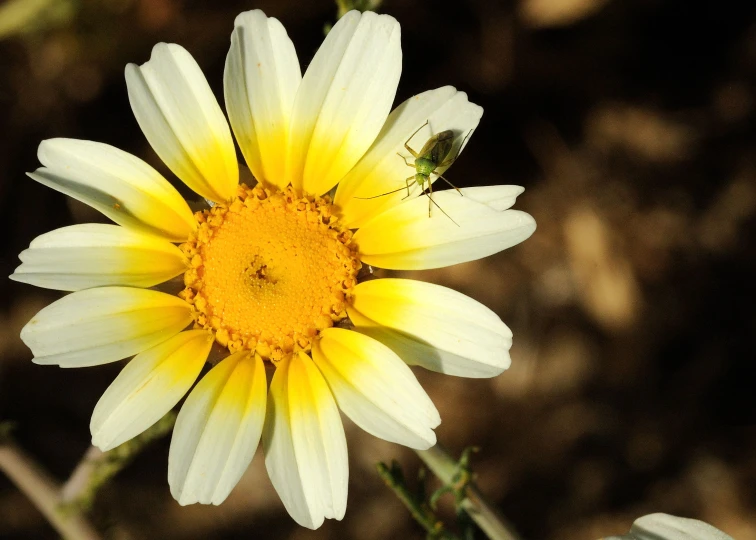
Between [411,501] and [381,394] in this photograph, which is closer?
[381,394]

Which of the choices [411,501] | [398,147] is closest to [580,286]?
[411,501]

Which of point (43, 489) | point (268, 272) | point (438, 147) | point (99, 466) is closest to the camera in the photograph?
point (438, 147)

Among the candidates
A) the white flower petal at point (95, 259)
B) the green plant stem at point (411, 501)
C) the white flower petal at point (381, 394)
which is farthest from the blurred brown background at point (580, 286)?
the white flower petal at point (381, 394)

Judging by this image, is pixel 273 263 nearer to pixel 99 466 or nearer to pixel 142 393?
pixel 142 393

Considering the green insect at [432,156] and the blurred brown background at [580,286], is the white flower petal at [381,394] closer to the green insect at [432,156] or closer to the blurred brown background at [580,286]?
the green insect at [432,156]

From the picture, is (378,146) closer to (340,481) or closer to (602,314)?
(340,481)

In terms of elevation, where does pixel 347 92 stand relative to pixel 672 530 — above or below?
above

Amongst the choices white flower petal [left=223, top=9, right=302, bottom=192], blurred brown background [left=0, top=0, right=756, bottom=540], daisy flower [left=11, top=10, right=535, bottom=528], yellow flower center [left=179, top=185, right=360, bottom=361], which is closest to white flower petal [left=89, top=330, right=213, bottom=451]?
daisy flower [left=11, top=10, right=535, bottom=528]
